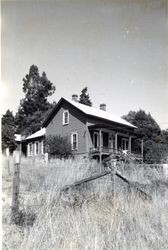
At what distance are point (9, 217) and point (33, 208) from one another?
1.36 feet

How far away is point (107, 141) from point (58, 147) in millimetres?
4707

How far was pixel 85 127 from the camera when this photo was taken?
2142 centimetres

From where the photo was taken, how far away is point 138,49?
529 centimetres

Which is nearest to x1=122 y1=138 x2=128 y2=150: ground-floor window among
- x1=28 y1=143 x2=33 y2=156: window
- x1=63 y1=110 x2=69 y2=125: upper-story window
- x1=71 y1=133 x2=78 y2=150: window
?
x1=71 y1=133 x2=78 y2=150: window

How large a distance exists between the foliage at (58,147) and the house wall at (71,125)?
87 centimetres

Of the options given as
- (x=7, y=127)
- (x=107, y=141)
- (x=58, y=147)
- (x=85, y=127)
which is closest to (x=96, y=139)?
(x=85, y=127)

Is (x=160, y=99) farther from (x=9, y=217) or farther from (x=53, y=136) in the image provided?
(x=53, y=136)

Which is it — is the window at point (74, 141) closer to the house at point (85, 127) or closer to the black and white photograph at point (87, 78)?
the house at point (85, 127)

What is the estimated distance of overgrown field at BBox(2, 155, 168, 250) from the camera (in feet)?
13.3

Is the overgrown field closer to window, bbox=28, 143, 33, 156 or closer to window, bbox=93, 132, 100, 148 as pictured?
window, bbox=93, 132, 100, 148

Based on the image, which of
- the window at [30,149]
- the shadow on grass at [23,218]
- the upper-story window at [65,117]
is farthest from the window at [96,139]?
the shadow on grass at [23,218]

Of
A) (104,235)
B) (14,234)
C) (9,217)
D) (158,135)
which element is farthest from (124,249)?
(158,135)

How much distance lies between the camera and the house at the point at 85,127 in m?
21.2

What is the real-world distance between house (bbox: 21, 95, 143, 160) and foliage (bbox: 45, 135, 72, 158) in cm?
76
